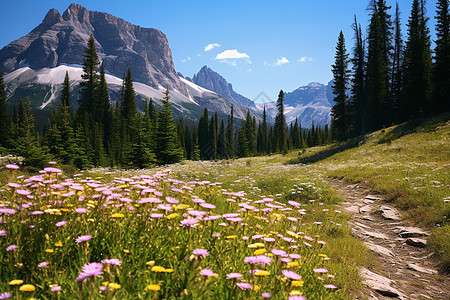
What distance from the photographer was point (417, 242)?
225 inches

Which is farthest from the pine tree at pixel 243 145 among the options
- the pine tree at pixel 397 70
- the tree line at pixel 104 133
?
the pine tree at pixel 397 70

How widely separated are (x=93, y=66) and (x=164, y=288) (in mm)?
64619

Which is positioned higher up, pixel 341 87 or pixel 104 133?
pixel 341 87

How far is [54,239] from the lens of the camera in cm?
216

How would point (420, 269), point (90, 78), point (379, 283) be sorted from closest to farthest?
point (379, 283) → point (420, 269) → point (90, 78)

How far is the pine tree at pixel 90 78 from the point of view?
178ft

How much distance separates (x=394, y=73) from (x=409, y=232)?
44.6 m

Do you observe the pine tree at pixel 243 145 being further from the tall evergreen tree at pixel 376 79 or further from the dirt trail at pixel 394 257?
the dirt trail at pixel 394 257

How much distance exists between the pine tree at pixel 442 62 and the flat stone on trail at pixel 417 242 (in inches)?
1371

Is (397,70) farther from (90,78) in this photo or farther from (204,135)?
(204,135)

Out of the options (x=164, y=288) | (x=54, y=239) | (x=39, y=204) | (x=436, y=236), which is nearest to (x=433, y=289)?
(x=436, y=236)

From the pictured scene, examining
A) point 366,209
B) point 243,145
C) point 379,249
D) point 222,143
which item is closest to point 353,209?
point 366,209

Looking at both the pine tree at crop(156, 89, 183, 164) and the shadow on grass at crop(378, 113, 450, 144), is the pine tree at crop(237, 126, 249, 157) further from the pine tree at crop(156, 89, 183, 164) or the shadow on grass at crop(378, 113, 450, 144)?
the shadow on grass at crop(378, 113, 450, 144)

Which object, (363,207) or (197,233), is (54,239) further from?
(363,207)
